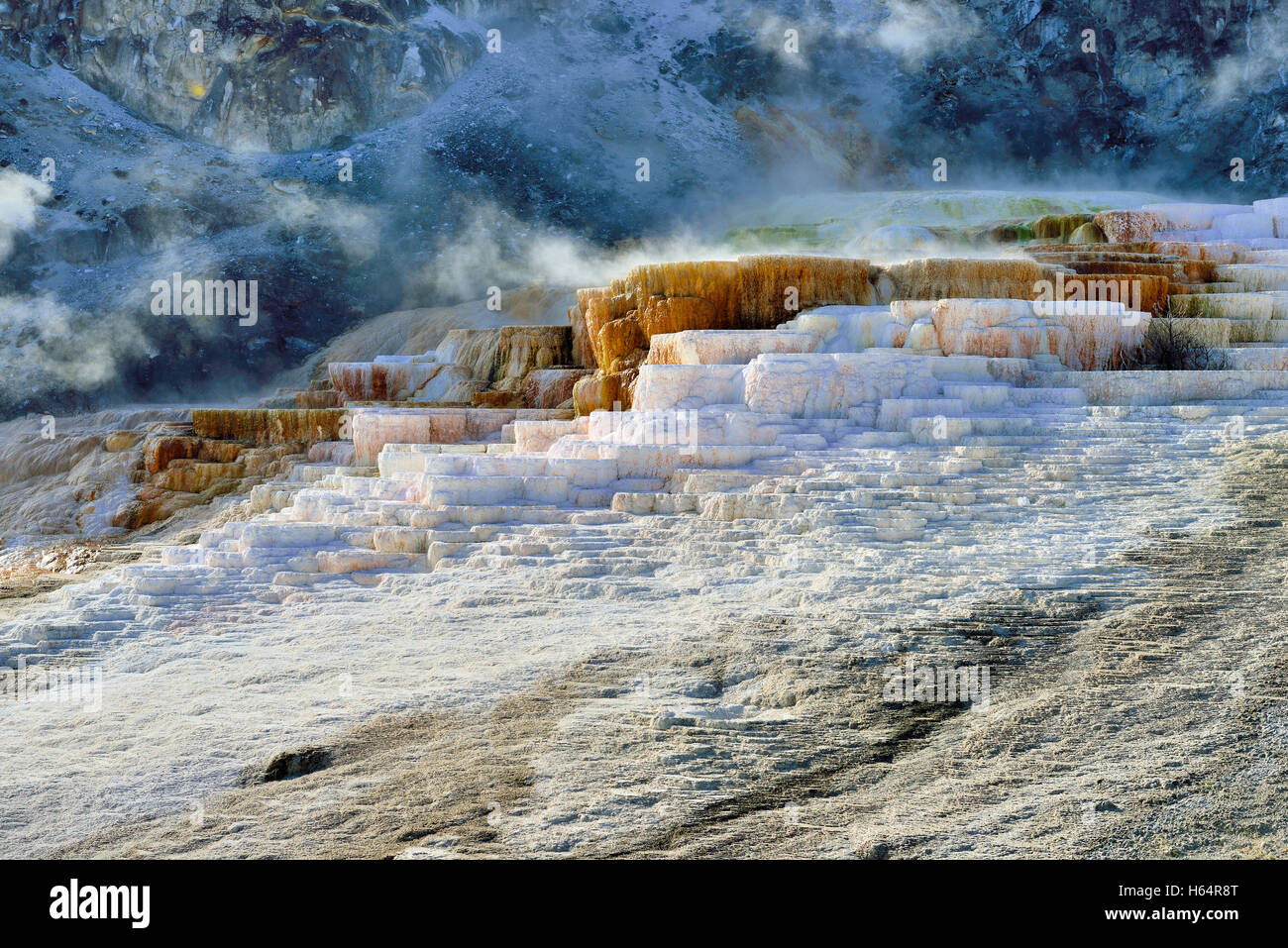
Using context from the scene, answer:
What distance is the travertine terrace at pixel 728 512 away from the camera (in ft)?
17.2

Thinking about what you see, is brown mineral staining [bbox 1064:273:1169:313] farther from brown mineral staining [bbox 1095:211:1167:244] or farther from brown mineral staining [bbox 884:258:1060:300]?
brown mineral staining [bbox 1095:211:1167:244]

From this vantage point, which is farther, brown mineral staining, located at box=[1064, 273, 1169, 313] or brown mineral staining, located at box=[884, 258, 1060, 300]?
brown mineral staining, located at box=[884, 258, 1060, 300]

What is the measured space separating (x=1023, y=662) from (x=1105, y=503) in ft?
7.60

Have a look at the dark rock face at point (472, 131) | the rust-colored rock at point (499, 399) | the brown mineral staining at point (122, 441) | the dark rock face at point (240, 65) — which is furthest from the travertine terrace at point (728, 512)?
the dark rock face at point (240, 65)

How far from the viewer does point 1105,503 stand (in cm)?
719

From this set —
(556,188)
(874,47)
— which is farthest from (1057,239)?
(874,47)

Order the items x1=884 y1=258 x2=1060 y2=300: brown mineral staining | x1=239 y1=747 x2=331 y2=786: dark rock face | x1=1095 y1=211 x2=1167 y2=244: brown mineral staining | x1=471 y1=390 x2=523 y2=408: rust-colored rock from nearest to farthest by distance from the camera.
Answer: x1=239 y1=747 x2=331 y2=786: dark rock face → x1=884 y1=258 x2=1060 y2=300: brown mineral staining → x1=471 y1=390 x2=523 y2=408: rust-colored rock → x1=1095 y1=211 x2=1167 y2=244: brown mineral staining

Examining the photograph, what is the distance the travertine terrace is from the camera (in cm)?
525

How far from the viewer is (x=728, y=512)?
7.59 metres

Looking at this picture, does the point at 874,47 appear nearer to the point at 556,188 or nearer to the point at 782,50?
the point at 782,50

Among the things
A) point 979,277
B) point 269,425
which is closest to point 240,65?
point 269,425

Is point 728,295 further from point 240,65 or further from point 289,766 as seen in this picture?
point 240,65

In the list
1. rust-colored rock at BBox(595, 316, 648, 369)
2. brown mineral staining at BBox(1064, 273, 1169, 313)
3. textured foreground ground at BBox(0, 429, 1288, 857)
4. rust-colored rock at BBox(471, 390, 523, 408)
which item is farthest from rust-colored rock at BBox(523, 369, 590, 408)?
textured foreground ground at BBox(0, 429, 1288, 857)

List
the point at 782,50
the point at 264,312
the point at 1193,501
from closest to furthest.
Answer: the point at 1193,501, the point at 264,312, the point at 782,50
